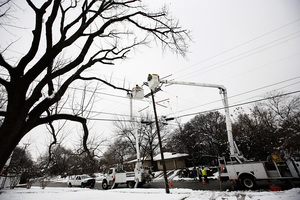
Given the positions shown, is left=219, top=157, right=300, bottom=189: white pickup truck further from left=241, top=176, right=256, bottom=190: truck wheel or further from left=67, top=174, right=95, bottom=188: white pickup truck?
left=67, top=174, right=95, bottom=188: white pickup truck

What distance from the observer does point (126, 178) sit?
15.4m

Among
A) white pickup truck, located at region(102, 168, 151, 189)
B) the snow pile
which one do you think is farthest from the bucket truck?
white pickup truck, located at region(102, 168, 151, 189)

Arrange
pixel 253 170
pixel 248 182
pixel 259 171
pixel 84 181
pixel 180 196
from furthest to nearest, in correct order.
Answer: pixel 84 181
pixel 248 182
pixel 253 170
pixel 259 171
pixel 180 196

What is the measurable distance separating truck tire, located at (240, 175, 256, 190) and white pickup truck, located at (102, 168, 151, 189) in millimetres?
8921

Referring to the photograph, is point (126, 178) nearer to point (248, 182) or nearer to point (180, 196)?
point (180, 196)

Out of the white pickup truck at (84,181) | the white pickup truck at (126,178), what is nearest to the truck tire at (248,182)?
the white pickup truck at (126,178)

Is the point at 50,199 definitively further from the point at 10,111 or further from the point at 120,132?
the point at 120,132

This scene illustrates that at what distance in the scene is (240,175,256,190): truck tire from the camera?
9750 mm

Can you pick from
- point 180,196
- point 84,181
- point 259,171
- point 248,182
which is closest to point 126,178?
point 84,181

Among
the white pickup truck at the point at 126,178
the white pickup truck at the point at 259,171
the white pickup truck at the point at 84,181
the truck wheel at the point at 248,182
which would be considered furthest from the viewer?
the white pickup truck at the point at 84,181

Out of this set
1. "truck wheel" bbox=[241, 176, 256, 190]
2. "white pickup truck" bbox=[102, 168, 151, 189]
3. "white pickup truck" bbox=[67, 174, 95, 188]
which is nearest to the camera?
"truck wheel" bbox=[241, 176, 256, 190]

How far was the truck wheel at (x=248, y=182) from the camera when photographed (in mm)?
9750

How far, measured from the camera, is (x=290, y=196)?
6.28m

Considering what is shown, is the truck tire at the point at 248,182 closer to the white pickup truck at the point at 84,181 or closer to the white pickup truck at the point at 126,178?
the white pickup truck at the point at 126,178
